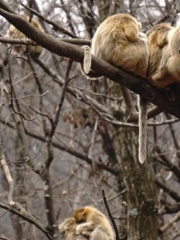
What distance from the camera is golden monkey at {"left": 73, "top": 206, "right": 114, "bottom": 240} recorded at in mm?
9523

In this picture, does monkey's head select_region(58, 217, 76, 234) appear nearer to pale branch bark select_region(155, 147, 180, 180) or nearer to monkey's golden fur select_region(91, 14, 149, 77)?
pale branch bark select_region(155, 147, 180, 180)

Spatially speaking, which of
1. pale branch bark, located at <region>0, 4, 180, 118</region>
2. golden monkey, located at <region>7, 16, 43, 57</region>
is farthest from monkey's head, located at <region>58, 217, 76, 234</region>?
pale branch bark, located at <region>0, 4, 180, 118</region>

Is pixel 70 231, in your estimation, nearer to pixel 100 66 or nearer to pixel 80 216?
pixel 80 216

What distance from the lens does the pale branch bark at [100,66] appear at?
469 cm

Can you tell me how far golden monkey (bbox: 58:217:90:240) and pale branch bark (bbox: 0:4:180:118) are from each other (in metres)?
4.35

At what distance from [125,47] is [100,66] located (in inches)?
33.7

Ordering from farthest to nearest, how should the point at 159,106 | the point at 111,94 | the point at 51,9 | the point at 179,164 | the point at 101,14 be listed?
the point at 179,164 → the point at 111,94 → the point at 101,14 → the point at 51,9 → the point at 159,106

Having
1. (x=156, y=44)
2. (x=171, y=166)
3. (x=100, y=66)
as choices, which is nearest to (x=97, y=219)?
(x=171, y=166)

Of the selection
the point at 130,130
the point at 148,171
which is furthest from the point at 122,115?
the point at 148,171

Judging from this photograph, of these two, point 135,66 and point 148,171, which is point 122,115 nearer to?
point 148,171

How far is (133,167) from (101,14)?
243 centimetres

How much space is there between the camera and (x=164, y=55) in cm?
588

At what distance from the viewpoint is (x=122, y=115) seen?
32.4ft

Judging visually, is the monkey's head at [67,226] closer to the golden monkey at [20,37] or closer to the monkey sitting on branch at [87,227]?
the monkey sitting on branch at [87,227]
